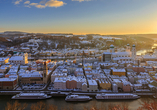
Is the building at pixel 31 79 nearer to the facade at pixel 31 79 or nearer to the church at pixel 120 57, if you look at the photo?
the facade at pixel 31 79

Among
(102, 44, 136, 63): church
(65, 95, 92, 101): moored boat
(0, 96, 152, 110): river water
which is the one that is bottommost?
(0, 96, 152, 110): river water

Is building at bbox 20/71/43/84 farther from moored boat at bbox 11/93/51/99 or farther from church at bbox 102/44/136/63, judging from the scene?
church at bbox 102/44/136/63

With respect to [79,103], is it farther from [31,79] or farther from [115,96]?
[31,79]

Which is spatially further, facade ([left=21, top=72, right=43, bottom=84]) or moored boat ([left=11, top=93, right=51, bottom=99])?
facade ([left=21, top=72, right=43, bottom=84])

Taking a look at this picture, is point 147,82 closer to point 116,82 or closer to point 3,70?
point 116,82

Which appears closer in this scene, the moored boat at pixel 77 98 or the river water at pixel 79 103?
the river water at pixel 79 103

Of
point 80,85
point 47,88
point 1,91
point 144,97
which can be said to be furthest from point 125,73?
point 1,91

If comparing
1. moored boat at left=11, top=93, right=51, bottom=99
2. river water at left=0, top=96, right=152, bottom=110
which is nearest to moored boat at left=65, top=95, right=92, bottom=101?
river water at left=0, top=96, right=152, bottom=110

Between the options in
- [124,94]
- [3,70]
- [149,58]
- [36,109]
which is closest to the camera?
[36,109]

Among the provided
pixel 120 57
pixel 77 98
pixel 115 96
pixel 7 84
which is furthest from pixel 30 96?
pixel 120 57

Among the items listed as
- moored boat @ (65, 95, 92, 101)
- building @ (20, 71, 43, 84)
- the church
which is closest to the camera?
moored boat @ (65, 95, 92, 101)

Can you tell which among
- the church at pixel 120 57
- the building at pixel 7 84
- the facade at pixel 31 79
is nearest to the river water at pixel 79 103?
the building at pixel 7 84
